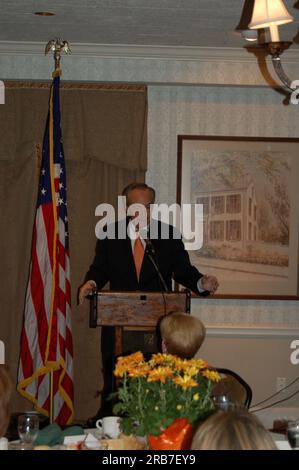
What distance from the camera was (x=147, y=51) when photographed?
5.56m

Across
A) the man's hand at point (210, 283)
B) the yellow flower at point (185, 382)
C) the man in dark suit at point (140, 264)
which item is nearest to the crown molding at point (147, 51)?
the man in dark suit at point (140, 264)

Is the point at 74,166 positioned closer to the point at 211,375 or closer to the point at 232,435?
the point at 211,375

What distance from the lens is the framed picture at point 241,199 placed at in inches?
232

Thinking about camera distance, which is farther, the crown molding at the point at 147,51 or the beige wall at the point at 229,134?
the beige wall at the point at 229,134

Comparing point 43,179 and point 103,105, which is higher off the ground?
point 103,105

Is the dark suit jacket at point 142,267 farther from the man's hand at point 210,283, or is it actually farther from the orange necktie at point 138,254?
the man's hand at point 210,283

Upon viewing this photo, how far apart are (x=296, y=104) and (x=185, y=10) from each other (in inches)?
70.8

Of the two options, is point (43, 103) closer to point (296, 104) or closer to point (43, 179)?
point (43, 179)

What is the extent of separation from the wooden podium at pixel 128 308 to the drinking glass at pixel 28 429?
154 centimetres

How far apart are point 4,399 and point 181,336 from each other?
92cm

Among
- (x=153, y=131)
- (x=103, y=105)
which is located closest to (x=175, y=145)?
(x=153, y=131)

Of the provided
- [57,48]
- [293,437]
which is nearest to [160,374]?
[293,437]

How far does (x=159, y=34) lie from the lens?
5.16 m

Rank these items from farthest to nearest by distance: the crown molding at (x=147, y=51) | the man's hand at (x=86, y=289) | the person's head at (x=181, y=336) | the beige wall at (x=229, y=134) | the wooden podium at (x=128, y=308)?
the beige wall at (x=229, y=134), the crown molding at (x=147, y=51), the man's hand at (x=86, y=289), the wooden podium at (x=128, y=308), the person's head at (x=181, y=336)
